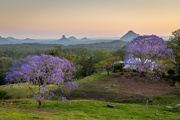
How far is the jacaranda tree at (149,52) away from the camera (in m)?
33.3

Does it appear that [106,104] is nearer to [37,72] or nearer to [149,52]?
[37,72]

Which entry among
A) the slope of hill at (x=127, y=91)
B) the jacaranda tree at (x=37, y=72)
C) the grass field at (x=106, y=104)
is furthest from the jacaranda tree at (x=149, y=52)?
the jacaranda tree at (x=37, y=72)

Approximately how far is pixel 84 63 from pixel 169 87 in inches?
1857

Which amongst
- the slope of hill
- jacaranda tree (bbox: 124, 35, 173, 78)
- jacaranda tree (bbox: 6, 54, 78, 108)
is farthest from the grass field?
jacaranda tree (bbox: 124, 35, 173, 78)

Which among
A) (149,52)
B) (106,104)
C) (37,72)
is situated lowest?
(106,104)

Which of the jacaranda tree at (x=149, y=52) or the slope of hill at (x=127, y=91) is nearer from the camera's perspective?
the slope of hill at (x=127, y=91)

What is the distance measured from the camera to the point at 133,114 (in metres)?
17.5

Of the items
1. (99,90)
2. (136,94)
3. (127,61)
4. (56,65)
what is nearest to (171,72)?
(127,61)

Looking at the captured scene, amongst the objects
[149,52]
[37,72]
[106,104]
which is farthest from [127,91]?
[37,72]

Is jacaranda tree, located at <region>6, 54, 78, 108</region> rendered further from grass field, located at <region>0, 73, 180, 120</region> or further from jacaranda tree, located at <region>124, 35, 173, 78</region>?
jacaranda tree, located at <region>124, 35, 173, 78</region>

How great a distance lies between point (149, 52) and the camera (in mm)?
33812

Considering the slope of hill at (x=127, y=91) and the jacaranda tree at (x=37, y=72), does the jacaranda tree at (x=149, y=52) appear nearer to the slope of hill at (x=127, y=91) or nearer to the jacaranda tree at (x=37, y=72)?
the slope of hill at (x=127, y=91)

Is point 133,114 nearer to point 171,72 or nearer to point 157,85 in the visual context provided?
point 157,85

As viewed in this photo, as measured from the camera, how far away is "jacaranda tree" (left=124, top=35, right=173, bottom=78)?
3334 centimetres
